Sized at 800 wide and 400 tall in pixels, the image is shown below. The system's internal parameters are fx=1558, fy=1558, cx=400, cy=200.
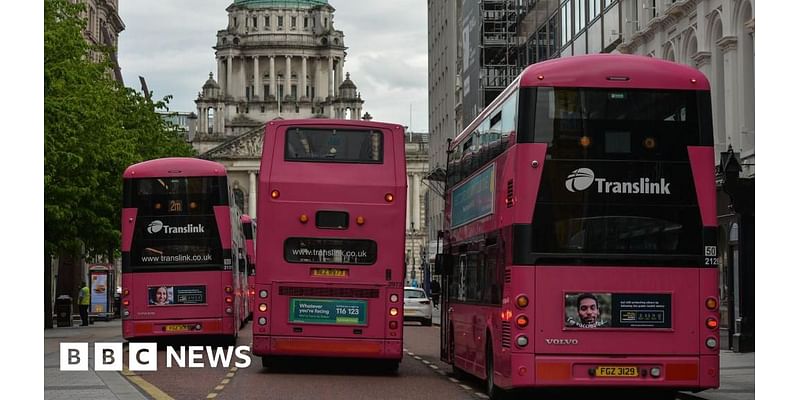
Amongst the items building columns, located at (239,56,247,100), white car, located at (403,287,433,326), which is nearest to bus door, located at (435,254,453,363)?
white car, located at (403,287,433,326)

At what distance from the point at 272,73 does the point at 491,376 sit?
6456 inches

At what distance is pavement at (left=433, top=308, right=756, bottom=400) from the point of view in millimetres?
18812

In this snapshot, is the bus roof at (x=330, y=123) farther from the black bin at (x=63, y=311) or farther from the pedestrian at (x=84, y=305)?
the pedestrian at (x=84, y=305)

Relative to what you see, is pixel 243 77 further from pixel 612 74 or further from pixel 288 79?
pixel 612 74

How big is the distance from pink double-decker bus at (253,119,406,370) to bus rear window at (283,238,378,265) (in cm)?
2

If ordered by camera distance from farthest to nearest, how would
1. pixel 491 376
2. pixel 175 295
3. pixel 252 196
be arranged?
pixel 252 196
pixel 175 295
pixel 491 376

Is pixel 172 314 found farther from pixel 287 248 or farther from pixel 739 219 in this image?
pixel 739 219

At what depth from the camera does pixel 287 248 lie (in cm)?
2362

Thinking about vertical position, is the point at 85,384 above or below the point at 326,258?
below

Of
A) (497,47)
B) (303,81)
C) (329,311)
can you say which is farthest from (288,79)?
(329,311)

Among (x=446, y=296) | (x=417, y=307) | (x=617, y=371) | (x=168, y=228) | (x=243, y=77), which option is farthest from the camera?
(x=243, y=77)

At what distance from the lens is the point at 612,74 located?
54.7ft

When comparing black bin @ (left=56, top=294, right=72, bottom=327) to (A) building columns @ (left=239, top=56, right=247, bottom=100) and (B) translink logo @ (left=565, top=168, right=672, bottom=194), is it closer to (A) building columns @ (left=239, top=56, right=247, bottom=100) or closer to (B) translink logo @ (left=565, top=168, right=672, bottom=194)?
(B) translink logo @ (left=565, top=168, right=672, bottom=194)

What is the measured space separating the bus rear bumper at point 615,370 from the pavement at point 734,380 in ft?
6.09
